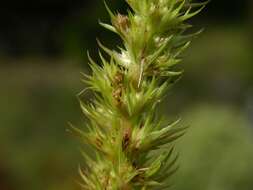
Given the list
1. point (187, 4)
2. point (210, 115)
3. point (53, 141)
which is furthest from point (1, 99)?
point (187, 4)

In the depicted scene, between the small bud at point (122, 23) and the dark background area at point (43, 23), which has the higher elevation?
the dark background area at point (43, 23)

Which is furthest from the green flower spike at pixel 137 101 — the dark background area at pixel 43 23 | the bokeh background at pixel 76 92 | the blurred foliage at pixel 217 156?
the dark background area at pixel 43 23

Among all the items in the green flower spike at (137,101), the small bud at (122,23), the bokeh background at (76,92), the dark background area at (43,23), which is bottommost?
the green flower spike at (137,101)

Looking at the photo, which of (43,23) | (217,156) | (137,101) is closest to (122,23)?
(137,101)

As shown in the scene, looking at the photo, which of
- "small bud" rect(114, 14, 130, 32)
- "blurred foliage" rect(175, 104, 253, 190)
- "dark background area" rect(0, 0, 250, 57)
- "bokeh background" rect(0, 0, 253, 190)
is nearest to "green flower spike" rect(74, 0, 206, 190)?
"small bud" rect(114, 14, 130, 32)

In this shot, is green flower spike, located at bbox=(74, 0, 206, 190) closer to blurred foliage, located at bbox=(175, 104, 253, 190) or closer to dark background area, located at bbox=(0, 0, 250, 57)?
blurred foliage, located at bbox=(175, 104, 253, 190)

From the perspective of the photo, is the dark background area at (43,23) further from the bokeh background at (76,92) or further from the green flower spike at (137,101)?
the green flower spike at (137,101)

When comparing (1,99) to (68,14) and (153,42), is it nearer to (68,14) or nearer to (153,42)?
(68,14)
